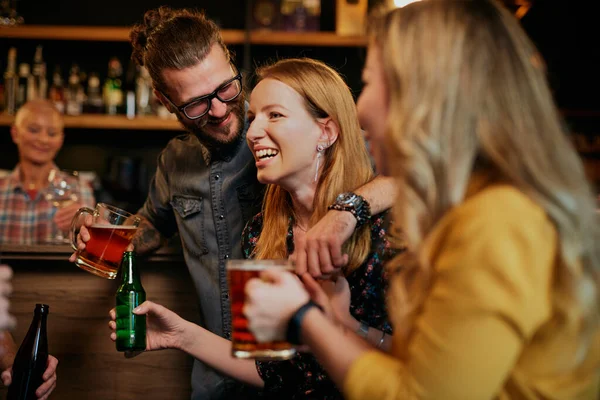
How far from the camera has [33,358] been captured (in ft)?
6.39

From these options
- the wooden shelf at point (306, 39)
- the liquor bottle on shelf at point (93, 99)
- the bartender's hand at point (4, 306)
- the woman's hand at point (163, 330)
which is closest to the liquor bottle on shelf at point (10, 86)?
the liquor bottle on shelf at point (93, 99)

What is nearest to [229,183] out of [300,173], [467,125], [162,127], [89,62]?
[300,173]

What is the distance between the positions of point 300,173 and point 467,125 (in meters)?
0.85

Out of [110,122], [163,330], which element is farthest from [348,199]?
[110,122]

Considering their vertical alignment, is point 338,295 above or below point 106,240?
below

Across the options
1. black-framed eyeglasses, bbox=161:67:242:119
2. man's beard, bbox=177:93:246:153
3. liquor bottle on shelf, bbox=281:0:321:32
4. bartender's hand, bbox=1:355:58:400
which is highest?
liquor bottle on shelf, bbox=281:0:321:32

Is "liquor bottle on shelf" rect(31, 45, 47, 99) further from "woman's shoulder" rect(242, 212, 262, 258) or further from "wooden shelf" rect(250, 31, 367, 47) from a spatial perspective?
"woman's shoulder" rect(242, 212, 262, 258)

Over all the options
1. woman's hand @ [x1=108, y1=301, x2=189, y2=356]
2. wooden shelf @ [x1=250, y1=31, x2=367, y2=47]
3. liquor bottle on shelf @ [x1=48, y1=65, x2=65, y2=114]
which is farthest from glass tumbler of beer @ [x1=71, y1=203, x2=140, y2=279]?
liquor bottle on shelf @ [x1=48, y1=65, x2=65, y2=114]

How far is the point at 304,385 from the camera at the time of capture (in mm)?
1703

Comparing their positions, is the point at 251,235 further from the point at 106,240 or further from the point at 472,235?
the point at 472,235

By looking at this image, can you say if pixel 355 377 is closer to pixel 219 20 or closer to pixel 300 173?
pixel 300 173

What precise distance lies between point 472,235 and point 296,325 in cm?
32

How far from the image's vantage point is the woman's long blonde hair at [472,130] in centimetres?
100

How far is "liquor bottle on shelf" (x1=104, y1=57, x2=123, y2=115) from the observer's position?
4.32 metres
